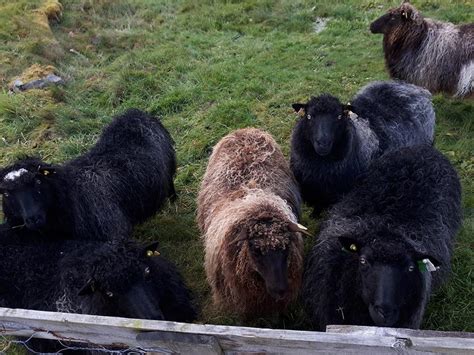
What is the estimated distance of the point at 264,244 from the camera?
149 inches

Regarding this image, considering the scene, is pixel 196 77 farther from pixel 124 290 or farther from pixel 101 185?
pixel 124 290

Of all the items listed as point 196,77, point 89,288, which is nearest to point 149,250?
point 89,288

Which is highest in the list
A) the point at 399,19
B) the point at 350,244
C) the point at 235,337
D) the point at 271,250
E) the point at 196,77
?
the point at 399,19

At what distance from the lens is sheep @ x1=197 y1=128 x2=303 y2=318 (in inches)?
151

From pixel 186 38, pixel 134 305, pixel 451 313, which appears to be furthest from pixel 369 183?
pixel 186 38

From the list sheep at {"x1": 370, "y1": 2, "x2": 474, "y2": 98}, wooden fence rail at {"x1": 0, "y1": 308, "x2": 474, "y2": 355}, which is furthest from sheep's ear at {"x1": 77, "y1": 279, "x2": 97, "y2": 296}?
sheep at {"x1": 370, "y1": 2, "x2": 474, "y2": 98}

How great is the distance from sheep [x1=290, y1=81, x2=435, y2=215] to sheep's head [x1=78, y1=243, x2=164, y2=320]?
228 centimetres

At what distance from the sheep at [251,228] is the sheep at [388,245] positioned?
0.32 meters

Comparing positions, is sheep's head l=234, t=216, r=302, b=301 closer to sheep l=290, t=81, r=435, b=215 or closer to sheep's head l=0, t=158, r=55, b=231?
sheep l=290, t=81, r=435, b=215

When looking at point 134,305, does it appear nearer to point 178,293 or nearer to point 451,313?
point 178,293

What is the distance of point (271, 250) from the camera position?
378 cm

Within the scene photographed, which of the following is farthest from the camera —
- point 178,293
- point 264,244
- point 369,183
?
point 369,183

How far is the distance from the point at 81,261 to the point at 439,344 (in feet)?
9.10

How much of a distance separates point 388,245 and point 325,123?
1.81 metres
